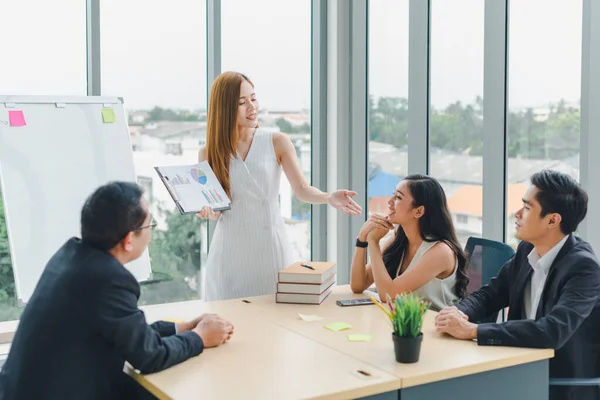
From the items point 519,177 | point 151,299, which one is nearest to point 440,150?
point 519,177

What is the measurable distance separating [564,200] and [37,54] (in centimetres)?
311

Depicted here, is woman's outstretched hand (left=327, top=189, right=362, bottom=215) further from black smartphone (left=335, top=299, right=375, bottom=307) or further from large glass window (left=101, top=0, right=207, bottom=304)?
large glass window (left=101, top=0, right=207, bottom=304)

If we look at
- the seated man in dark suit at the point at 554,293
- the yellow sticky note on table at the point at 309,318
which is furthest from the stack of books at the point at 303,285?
the seated man in dark suit at the point at 554,293

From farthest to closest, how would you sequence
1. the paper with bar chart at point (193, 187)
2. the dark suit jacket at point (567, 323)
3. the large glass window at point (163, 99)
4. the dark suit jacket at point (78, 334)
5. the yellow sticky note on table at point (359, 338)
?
the large glass window at point (163, 99)
the paper with bar chart at point (193, 187)
the yellow sticky note on table at point (359, 338)
the dark suit jacket at point (567, 323)
the dark suit jacket at point (78, 334)

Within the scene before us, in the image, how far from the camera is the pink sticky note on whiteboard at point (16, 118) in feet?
12.8

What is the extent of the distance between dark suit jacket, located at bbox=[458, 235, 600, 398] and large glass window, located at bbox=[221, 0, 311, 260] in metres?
2.79

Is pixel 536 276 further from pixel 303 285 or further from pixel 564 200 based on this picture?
pixel 303 285

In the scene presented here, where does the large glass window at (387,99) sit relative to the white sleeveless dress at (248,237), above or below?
above

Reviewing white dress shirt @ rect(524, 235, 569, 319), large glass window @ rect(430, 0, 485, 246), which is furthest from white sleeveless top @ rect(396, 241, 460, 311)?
large glass window @ rect(430, 0, 485, 246)

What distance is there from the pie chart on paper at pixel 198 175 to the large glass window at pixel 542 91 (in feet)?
5.05

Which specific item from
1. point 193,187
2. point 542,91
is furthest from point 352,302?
point 542,91

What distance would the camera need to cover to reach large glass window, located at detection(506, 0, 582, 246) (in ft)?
11.0

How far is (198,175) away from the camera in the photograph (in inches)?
135

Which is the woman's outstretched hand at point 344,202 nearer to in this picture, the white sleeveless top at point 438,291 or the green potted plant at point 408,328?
the white sleeveless top at point 438,291
